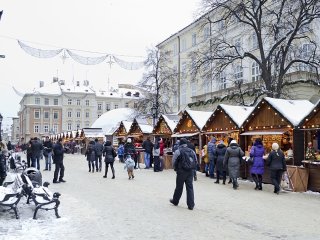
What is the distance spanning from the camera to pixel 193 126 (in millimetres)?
23266

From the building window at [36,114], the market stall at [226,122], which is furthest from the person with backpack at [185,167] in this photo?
the building window at [36,114]

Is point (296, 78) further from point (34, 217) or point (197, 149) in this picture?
point (34, 217)

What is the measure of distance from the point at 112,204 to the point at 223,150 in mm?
7175

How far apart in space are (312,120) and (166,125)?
13.2 meters

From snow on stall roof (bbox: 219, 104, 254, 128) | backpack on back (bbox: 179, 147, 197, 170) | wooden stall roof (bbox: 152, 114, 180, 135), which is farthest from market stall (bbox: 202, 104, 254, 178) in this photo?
backpack on back (bbox: 179, 147, 197, 170)

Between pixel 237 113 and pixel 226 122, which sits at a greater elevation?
pixel 237 113

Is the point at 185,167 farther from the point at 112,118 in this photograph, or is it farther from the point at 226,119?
the point at 112,118

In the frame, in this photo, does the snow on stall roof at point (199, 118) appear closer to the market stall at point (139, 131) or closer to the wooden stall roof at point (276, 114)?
the wooden stall roof at point (276, 114)

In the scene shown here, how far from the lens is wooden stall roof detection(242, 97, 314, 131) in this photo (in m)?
16.0

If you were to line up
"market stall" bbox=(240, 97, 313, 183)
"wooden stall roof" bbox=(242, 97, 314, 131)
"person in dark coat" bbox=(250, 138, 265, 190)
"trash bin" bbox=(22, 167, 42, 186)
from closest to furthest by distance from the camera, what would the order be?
"trash bin" bbox=(22, 167, 42, 186) < "person in dark coat" bbox=(250, 138, 265, 190) < "market stall" bbox=(240, 97, 313, 183) < "wooden stall roof" bbox=(242, 97, 314, 131)

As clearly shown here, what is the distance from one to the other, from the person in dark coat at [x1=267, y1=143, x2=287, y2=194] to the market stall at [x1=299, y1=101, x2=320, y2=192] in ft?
3.87

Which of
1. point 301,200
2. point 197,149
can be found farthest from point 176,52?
point 301,200

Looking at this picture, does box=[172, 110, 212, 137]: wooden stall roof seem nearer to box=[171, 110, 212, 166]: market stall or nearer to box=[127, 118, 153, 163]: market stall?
box=[171, 110, 212, 166]: market stall

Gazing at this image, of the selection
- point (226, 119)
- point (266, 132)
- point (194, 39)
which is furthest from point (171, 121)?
point (194, 39)
